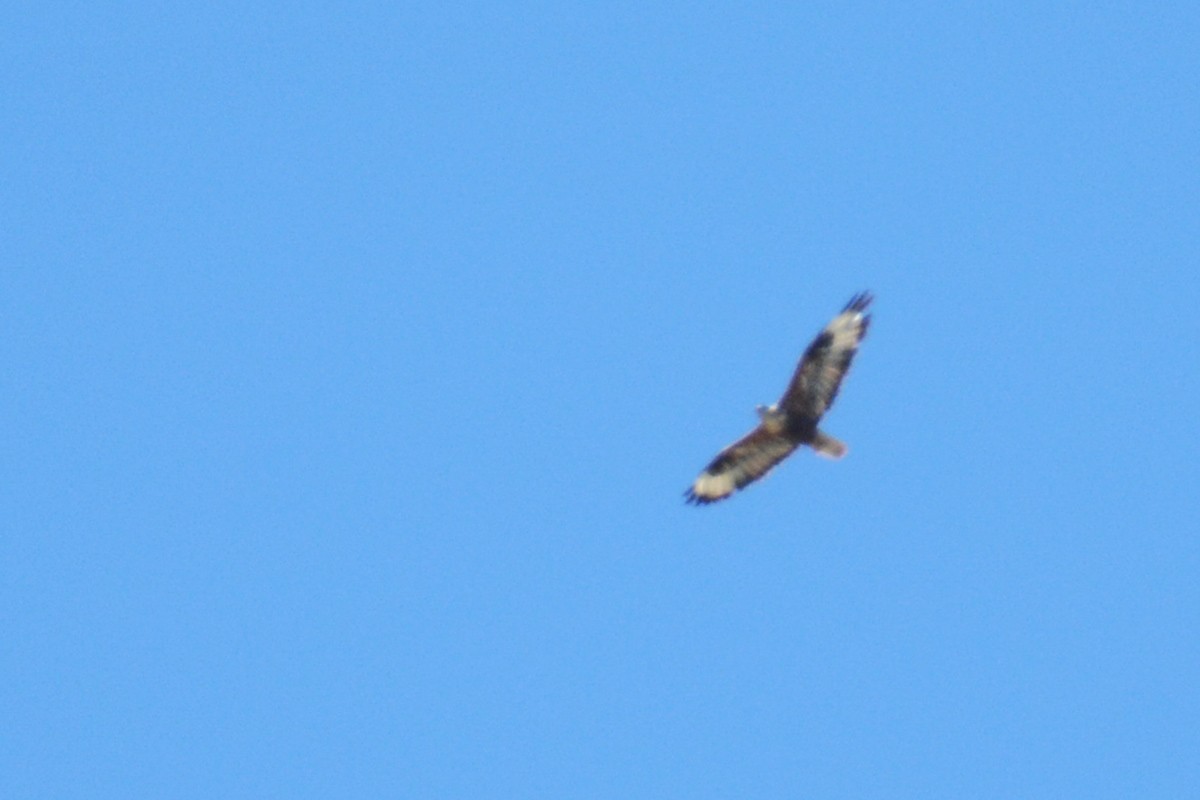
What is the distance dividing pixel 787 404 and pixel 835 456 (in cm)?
70

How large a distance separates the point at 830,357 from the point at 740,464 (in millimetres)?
1639

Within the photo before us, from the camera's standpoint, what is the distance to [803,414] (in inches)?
1129

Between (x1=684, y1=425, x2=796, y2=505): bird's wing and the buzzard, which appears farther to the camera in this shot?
(x1=684, y1=425, x2=796, y2=505): bird's wing

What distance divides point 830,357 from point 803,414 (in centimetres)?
63

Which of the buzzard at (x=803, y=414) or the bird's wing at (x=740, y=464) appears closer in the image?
the buzzard at (x=803, y=414)

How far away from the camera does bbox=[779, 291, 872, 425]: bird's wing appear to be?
28375mm

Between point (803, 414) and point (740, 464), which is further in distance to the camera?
point (740, 464)

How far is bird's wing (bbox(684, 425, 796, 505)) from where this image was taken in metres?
29.1

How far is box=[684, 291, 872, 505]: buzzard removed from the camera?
28.4 metres

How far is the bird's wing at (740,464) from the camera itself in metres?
29.1

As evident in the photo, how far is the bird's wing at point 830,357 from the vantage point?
28.4 metres

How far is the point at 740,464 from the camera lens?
96.6 ft

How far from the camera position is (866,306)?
28.6 meters

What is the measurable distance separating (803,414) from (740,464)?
42.3 inches
